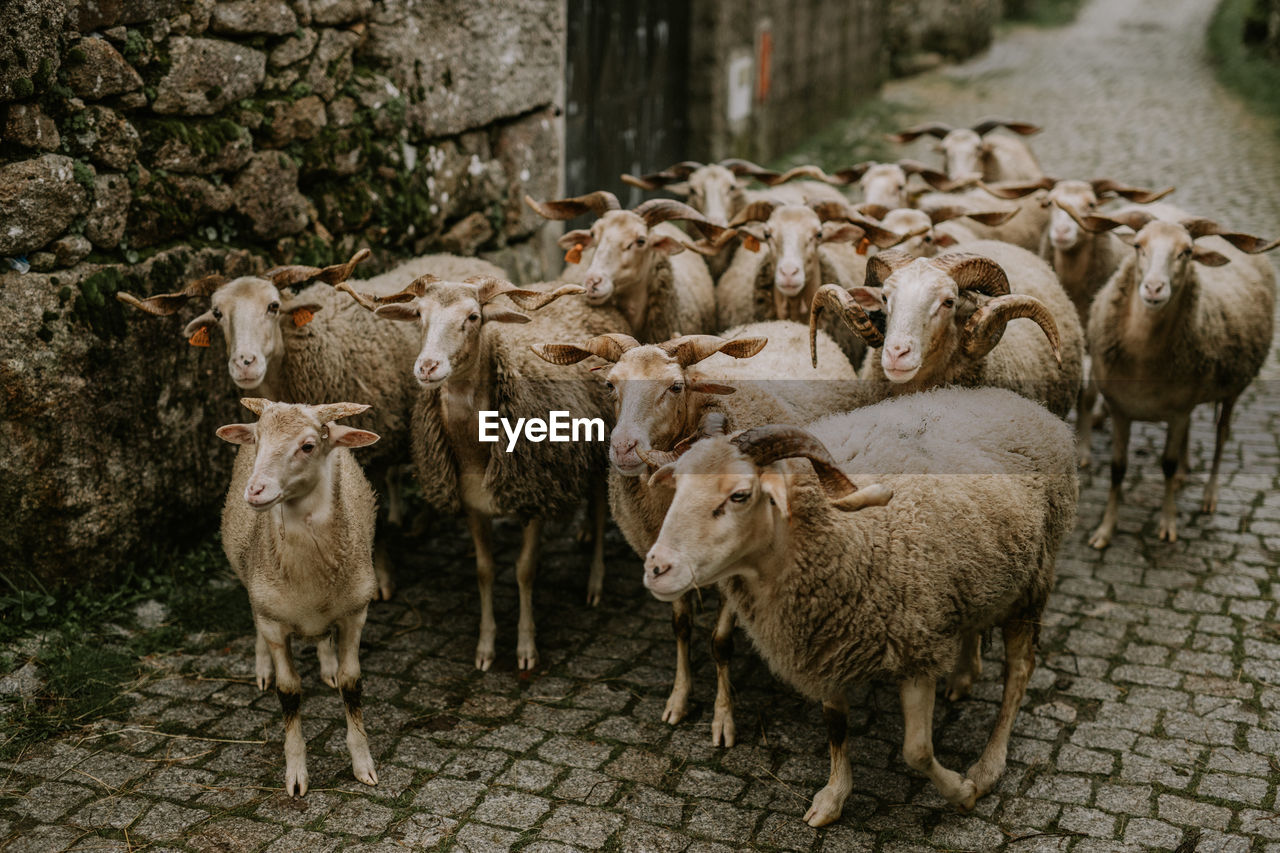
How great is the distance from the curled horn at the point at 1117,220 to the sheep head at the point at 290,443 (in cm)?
428

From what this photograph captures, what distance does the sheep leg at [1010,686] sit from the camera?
183 inches

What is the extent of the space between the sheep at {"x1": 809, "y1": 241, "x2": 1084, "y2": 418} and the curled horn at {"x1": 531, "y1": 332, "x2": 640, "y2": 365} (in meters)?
0.86

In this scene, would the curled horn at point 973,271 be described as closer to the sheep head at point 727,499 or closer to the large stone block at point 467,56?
the sheep head at point 727,499

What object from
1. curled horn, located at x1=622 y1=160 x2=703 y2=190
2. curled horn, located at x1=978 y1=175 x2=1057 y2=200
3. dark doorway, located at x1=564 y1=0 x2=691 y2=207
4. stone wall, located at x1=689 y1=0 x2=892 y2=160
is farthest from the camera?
stone wall, located at x1=689 y1=0 x2=892 y2=160

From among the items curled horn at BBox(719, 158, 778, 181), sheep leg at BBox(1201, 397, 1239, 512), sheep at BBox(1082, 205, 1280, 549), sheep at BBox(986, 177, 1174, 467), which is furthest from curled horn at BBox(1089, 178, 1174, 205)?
curled horn at BBox(719, 158, 778, 181)

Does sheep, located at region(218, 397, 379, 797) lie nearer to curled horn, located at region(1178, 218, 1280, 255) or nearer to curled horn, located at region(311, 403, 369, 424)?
curled horn, located at region(311, 403, 369, 424)

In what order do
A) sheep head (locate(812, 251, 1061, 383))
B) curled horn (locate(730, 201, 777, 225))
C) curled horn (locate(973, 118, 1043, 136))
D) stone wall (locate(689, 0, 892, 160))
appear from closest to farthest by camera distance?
1. sheep head (locate(812, 251, 1061, 383))
2. curled horn (locate(730, 201, 777, 225))
3. curled horn (locate(973, 118, 1043, 136))
4. stone wall (locate(689, 0, 892, 160))

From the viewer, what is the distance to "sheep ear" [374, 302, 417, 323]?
17.1ft

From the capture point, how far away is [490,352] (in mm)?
5512

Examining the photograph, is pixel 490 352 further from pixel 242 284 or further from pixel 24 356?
pixel 24 356

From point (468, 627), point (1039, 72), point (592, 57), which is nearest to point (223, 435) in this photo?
point (468, 627)

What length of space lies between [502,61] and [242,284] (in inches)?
129

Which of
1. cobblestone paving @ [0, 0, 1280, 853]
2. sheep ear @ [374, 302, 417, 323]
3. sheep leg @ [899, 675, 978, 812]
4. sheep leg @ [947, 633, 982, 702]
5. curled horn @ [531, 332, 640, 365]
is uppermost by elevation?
sheep ear @ [374, 302, 417, 323]

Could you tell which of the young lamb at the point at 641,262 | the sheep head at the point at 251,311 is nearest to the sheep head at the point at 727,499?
the sheep head at the point at 251,311
